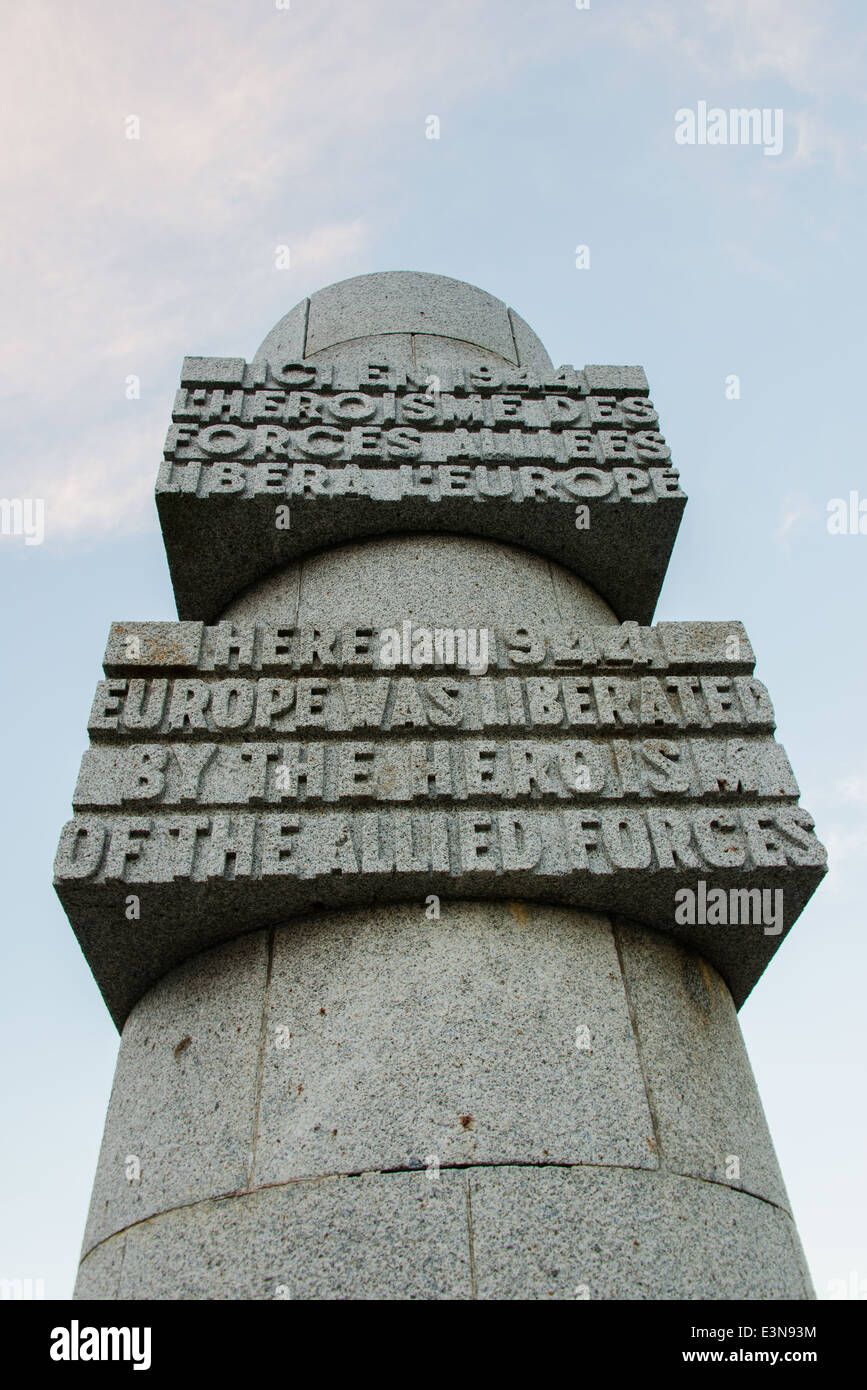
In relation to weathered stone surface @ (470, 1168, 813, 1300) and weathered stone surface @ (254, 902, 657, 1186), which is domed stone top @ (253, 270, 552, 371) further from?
weathered stone surface @ (470, 1168, 813, 1300)

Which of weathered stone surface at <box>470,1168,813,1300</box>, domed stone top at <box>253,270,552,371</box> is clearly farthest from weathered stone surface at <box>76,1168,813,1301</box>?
domed stone top at <box>253,270,552,371</box>

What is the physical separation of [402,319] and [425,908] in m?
5.73

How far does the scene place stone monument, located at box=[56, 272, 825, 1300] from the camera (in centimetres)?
412

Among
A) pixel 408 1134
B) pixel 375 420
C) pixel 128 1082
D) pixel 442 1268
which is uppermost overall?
pixel 375 420

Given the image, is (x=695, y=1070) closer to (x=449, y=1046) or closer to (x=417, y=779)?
(x=449, y=1046)

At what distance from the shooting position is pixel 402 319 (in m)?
9.06

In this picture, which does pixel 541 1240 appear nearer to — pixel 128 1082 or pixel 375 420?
pixel 128 1082

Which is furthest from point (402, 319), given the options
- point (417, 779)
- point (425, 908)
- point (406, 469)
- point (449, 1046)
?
point (449, 1046)

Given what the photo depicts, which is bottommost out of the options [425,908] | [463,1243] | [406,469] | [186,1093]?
[463,1243]

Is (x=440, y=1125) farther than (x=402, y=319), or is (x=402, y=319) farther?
(x=402, y=319)
